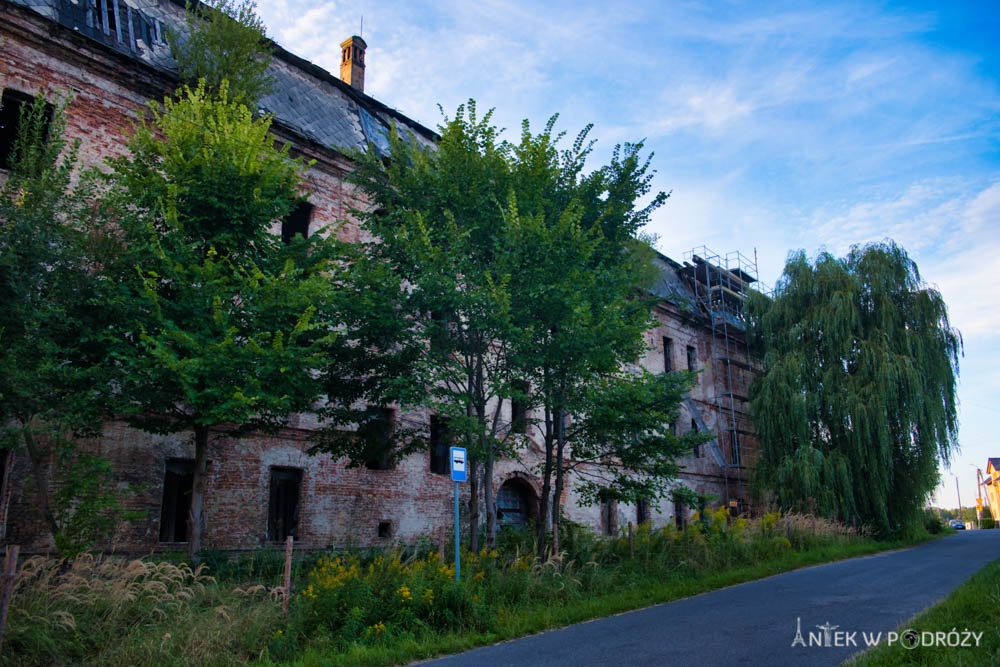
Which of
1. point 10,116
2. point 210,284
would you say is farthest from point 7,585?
point 10,116

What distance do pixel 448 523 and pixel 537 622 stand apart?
29.8ft

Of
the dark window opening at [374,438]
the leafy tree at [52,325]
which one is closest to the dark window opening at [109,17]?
the leafy tree at [52,325]

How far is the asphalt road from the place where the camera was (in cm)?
703

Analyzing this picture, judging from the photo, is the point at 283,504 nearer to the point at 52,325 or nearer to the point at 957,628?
the point at 52,325

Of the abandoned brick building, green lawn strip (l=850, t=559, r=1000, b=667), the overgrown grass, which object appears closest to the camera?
green lawn strip (l=850, t=559, r=1000, b=667)

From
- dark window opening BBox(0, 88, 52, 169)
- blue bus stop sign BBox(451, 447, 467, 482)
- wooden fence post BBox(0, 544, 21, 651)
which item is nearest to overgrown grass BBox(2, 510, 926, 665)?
wooden fence post BBox(0, 544, 21, 651)

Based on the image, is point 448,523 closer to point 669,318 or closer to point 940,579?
point 940,579

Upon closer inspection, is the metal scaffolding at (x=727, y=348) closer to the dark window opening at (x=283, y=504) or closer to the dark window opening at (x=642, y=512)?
the dark window opening at (x=642, y=512)

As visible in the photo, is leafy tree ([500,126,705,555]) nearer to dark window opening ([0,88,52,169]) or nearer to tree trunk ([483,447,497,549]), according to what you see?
tree trunk ([483,447,497,549])

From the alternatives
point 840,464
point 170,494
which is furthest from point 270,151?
point 840,464

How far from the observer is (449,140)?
1329cm

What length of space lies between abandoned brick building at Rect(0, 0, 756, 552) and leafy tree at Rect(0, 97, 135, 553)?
2504 millimetres

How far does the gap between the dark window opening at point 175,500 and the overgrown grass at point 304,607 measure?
6.82 ft

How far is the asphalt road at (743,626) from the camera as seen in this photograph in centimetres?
703
